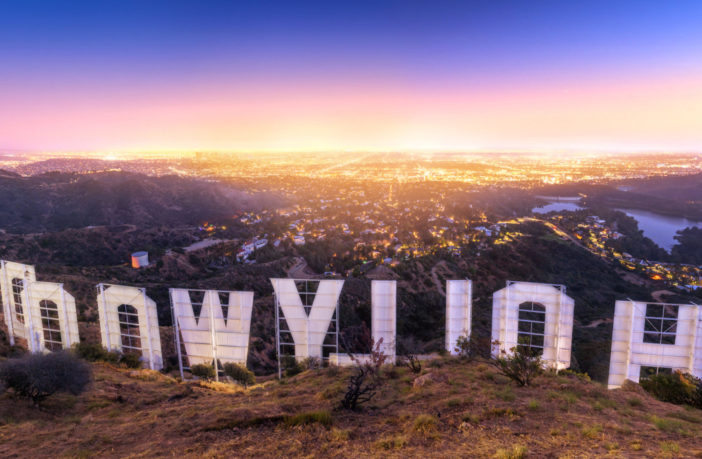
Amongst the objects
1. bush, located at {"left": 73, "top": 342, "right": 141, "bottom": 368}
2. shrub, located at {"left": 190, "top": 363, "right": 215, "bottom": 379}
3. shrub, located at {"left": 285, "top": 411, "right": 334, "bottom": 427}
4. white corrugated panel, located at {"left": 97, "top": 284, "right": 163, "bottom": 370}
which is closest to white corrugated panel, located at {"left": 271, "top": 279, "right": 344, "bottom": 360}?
shrub, located at {"left": 190, "top": 363, "right": 215, "bottom": 379}

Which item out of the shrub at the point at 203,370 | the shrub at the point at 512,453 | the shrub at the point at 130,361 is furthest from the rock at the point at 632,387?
the shrub at the point at 130,361

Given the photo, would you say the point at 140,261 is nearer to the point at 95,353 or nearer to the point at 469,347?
the point at 95,353

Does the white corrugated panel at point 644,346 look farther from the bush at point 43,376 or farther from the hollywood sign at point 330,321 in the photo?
the bush at point 43,376

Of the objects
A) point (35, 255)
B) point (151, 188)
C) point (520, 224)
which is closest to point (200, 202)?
point (151, 188)

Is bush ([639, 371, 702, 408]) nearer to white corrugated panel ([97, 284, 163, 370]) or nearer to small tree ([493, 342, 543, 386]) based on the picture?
small tree ([493, 342, 543, 386])

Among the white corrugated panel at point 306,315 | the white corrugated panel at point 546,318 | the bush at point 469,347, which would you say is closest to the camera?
the white corrugated panel at point 546,318
